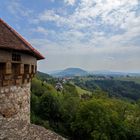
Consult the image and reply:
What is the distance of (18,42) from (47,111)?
43.8 metres

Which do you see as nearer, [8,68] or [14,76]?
[8,68]

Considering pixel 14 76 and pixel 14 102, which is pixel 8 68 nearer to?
pixel 14 76

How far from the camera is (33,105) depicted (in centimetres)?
5069

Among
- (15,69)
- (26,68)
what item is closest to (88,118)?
(26,68)

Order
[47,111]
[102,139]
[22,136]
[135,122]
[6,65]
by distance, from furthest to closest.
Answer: [47,111], [135,122], [102,139], [6,65], [22,136]

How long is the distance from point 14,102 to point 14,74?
0.74m

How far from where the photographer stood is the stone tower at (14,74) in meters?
6.51

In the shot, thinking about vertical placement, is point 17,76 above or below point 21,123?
above

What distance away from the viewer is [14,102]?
7090mm

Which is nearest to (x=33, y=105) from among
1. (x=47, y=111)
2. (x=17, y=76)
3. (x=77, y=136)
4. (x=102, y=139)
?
(x=47, y=111)

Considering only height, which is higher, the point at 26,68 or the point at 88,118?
the point at 26,68

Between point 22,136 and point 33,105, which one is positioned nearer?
point 22,136

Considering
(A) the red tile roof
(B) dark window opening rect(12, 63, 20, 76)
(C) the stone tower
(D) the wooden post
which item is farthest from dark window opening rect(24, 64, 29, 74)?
(D) the wooden post

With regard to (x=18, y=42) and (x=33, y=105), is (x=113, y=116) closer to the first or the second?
(x=33, y=105)
